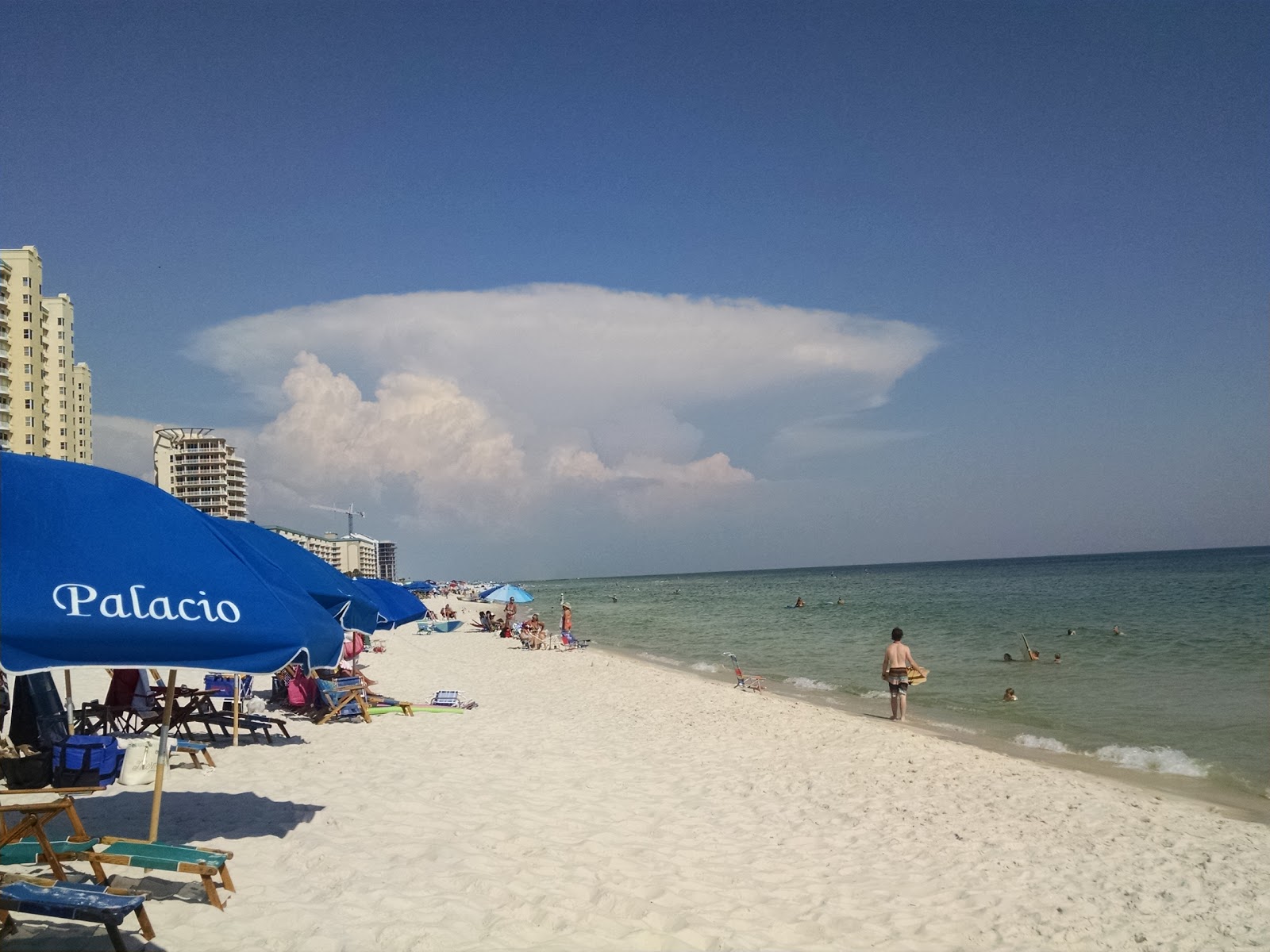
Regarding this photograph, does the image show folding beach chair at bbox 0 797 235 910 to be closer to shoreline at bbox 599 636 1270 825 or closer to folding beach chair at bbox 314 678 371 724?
folding beach chair at bbox 314 678 371 724

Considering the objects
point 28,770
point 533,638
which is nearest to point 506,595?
point 533,638

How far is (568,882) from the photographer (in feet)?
18.1

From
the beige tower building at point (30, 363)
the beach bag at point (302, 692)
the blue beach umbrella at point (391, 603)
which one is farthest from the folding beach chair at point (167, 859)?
the beige tower building at point (30, 363)

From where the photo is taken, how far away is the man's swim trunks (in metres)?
13.7

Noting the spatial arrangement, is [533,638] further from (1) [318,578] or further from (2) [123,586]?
(2) [123,586]

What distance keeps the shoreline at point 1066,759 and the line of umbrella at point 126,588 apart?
9.57m

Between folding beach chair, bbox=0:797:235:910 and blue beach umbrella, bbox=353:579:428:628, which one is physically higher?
blue beach umbrella, bbox=353:579:428:628

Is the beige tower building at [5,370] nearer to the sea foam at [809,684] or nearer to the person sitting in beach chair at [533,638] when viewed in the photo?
the person sitting in beach chair at [533,638]

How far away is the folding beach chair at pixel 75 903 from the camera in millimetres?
3674

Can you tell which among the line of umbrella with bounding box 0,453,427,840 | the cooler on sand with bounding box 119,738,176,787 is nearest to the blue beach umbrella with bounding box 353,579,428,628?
the cooler on sand with bounding box 119,738,176,787

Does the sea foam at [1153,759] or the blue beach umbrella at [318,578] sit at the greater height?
the blue beach umbrella at [318,578]

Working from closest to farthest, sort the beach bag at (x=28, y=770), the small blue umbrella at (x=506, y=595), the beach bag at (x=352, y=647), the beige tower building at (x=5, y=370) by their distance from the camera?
the beach bag at (x=28, y=770) → the beach bag at (x=352, y=647) → the small blue umbrella at (x=506, y=595) → the beige tower building at (x=5, y=370)

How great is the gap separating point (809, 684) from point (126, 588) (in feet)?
56.0

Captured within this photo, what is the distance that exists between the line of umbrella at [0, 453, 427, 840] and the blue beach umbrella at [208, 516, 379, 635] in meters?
1.71
